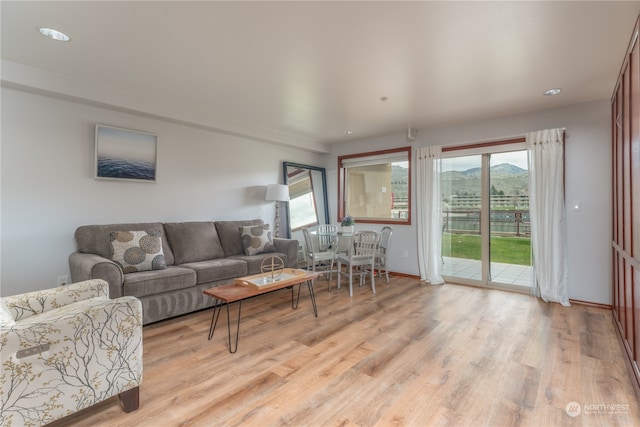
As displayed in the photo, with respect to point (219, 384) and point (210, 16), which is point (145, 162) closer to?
point (210, 16)

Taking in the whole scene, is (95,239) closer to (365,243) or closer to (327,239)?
(365,243)

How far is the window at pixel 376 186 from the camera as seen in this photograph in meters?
5.12

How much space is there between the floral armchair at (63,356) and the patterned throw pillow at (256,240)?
7.81 feet

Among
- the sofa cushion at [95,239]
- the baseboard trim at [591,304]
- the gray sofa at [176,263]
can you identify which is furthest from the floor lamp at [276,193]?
the baseboard trim at [591,304]

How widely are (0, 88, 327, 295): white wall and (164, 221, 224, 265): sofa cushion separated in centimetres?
24

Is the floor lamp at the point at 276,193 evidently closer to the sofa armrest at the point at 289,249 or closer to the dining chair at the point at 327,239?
the sofa armrest at the point at 289,249

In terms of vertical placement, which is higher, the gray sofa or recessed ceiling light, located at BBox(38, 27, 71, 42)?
recessed ceiling light, located at BBox(38, 27, 71, 42)

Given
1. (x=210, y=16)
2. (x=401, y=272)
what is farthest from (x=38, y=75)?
(x=401, y=272)

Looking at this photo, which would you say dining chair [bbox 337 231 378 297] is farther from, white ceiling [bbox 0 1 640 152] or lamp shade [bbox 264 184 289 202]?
white ceiling [bbox 0 1 640 152]

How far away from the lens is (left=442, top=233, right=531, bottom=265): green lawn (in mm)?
4070

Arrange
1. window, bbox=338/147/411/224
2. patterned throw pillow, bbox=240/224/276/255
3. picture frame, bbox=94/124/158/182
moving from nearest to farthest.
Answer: picture frame, bbox=94/124/158/182 → patterned throw pillow, bbox=240/224/276/255 → window, bbox=338/147/411/224

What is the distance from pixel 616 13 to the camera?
1.90 m

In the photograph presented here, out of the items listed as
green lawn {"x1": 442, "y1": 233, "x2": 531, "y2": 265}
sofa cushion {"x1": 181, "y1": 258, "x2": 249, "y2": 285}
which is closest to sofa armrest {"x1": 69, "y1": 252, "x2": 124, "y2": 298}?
sofa cushion {"x1": 181, "y1": 258, "x2": 249, "y2": 285}

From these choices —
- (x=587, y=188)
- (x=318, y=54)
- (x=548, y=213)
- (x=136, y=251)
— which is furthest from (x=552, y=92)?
(x=136, y=251)
